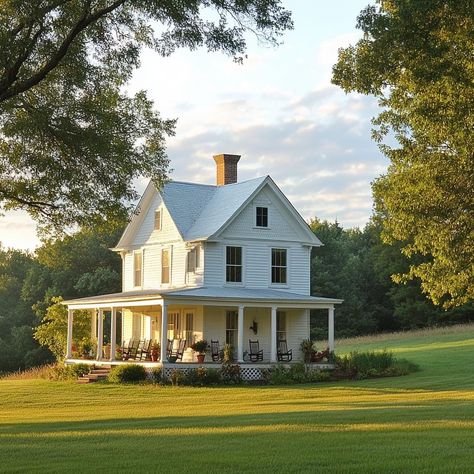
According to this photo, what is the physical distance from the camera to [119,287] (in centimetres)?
6588

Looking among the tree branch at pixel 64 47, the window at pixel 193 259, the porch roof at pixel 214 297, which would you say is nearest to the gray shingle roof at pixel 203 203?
the window at pixel 193 259

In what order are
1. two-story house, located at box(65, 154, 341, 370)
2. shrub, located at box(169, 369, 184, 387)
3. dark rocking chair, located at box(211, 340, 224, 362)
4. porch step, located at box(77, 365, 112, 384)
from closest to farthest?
shrub, located at box(169, 369, 184, 387), porch step, located at box(77, 365, 112, 384), dark rocking chair, located at box(211, 340, 224, 362), two-story house, located at box(65, 154, 341, 370)

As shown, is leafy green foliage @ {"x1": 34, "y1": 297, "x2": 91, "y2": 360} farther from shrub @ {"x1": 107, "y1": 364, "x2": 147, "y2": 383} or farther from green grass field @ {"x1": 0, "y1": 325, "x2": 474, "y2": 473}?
green grass field @ {"x1": 0, "y1": 325, "x2": 474, "y2": 473}

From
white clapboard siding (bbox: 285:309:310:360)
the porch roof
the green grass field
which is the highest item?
the porch roof

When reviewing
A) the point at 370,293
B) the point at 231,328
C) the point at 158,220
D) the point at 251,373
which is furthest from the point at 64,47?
the point at 370,293

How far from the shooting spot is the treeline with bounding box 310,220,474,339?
242 ft

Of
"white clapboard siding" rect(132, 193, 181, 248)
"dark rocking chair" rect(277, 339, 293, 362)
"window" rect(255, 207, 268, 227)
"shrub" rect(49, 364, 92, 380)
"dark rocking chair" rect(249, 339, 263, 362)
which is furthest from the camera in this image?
"white clapboard siding" rect(132, 193, 181, 248)

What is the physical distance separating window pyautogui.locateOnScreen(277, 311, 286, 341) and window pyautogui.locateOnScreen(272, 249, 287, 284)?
4.85 ft

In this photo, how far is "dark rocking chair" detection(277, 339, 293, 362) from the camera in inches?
1489

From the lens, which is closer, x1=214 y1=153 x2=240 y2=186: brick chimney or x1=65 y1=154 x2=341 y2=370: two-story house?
x1=65 y1=154 x2=341 y2=370: two-story house

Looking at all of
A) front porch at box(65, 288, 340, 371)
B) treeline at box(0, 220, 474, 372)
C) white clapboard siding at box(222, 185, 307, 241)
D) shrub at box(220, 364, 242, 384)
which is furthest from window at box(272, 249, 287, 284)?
treeline at box(0, 220, 474, 372)

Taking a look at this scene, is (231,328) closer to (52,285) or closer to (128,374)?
(128,374)

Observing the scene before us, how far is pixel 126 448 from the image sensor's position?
1348 cm

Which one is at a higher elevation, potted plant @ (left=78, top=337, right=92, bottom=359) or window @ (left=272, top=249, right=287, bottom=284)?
window @ (left=272, top=249, right=287, bottom=284)
